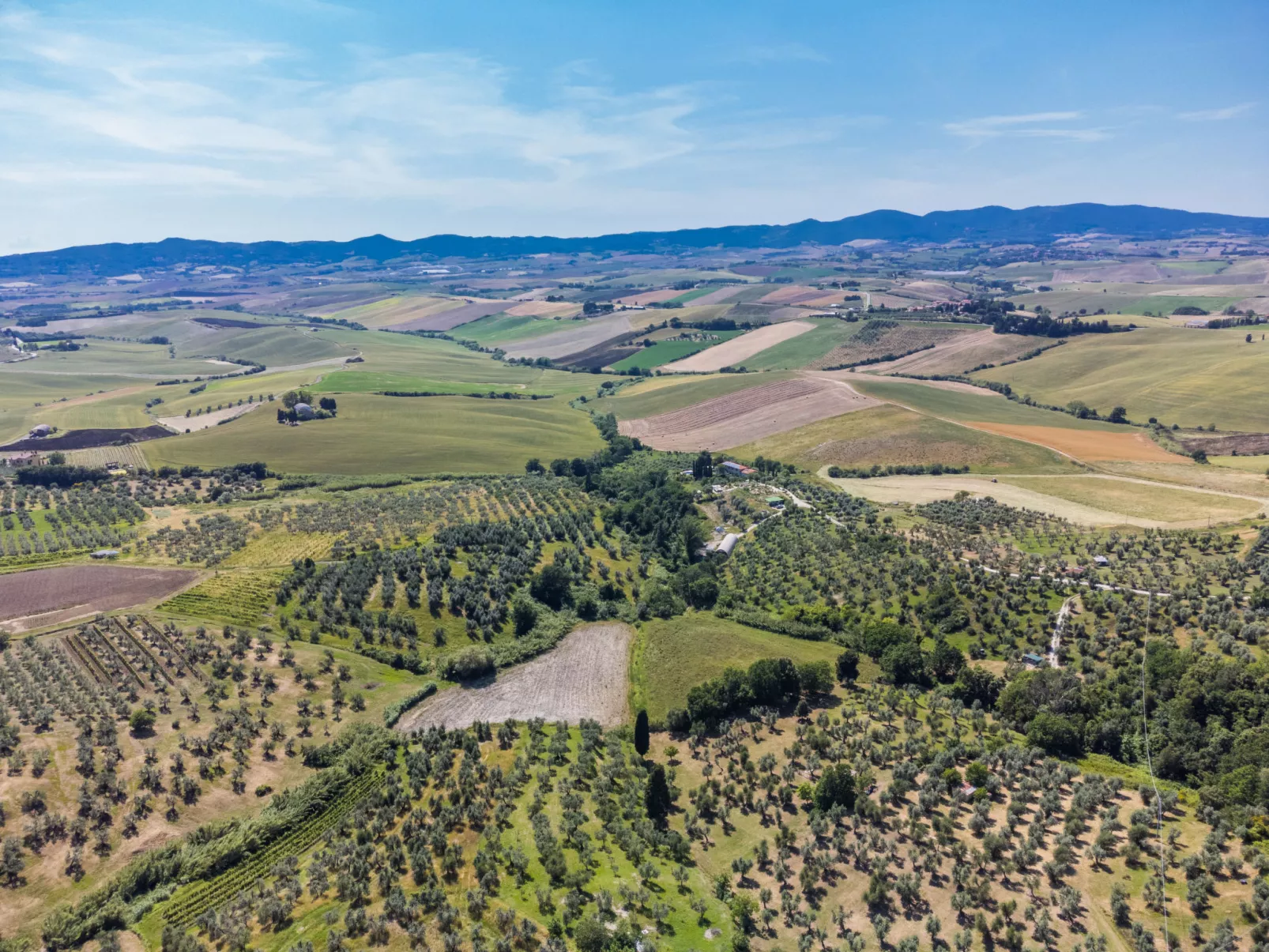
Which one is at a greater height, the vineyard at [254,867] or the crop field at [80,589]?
the crop field at [80,589]

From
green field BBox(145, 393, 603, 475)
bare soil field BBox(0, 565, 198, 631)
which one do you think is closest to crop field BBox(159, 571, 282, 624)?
bare soil field BBox(0, 565, 198, 631)

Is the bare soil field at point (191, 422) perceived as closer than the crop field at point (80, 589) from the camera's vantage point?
No

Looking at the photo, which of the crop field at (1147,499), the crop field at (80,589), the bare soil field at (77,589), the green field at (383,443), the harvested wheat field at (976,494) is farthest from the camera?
the green field at (383,443)

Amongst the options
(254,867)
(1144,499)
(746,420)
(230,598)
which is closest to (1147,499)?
(1144,499)

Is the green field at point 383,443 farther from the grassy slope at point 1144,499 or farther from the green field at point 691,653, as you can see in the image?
the grassy slope at point 1144,499

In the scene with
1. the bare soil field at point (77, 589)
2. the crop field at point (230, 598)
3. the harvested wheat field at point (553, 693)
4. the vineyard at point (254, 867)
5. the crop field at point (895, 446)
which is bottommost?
the harvested wheat field at point (553, 693)

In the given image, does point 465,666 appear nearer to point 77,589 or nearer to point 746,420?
point 77,589

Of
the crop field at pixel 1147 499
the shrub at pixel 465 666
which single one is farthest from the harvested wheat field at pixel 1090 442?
the shrub at pixel 465 666
